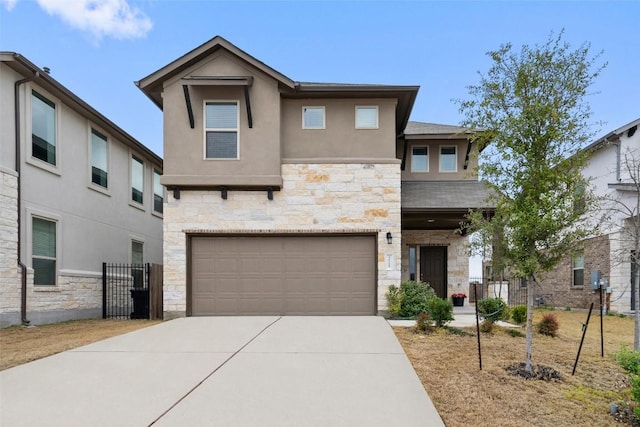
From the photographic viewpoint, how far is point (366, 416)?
4.11 metres

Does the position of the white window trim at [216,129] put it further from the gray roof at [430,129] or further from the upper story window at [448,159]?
the upper story window at [448,159]

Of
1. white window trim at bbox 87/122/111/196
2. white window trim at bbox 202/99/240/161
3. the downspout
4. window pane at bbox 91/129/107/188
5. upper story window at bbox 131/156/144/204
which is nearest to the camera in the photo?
the downspout

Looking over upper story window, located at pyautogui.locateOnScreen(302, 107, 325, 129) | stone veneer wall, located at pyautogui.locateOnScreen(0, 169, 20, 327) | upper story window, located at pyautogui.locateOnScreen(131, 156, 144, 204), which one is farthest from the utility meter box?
stone veneer wall, located at pyautogui.locateOnScreen(0, 169, 20, 327)

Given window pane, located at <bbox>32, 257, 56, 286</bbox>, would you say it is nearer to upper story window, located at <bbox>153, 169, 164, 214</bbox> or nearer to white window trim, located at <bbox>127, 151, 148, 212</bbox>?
white window trim, located at <bbox>127, 151, 148, 212</bbox>

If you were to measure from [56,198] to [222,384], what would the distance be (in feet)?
30.2

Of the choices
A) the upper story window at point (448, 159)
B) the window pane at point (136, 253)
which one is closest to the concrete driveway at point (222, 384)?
the upper story window at point (448, 159)

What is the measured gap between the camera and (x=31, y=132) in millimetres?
10375

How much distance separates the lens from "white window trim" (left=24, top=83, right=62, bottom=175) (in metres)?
10.2

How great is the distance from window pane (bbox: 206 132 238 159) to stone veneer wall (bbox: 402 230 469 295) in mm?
7154

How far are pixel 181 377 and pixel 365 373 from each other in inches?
99.9

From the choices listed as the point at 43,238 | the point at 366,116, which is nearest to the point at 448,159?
the point at 366,116

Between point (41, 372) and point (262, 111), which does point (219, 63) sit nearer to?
point (262, 111)

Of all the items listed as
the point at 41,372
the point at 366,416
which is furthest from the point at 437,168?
the point at 41,372

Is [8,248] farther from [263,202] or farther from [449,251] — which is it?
[449,251]
